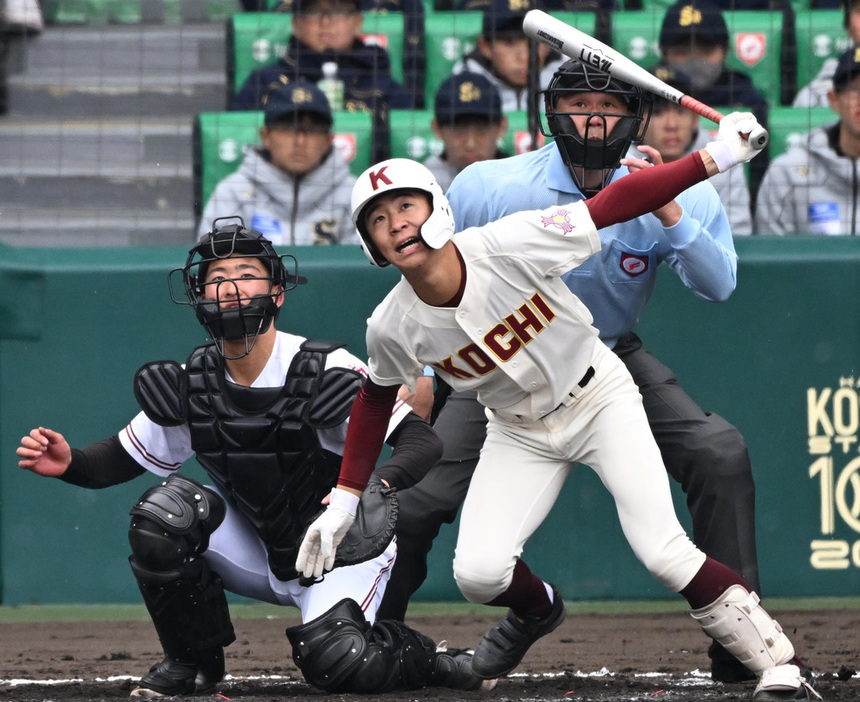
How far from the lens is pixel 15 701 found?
3717mm

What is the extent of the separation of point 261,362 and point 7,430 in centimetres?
195

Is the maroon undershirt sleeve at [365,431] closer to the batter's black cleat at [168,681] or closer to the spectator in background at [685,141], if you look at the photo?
the batter's black cleat at [168,681]

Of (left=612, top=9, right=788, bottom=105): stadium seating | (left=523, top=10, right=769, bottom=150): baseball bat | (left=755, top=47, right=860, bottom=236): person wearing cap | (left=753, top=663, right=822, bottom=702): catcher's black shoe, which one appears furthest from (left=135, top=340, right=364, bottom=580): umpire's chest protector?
(left=612, top=9, right=788, bottom=105): stadium seating

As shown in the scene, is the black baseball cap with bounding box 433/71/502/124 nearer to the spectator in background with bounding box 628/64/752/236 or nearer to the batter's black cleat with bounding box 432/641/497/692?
the spectator in background with bounding box 628/64/752/236

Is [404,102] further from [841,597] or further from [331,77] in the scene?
[841,597]

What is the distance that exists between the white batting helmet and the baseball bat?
0.68 metres

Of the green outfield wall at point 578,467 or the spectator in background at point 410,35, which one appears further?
the spectator in background at point 410,35

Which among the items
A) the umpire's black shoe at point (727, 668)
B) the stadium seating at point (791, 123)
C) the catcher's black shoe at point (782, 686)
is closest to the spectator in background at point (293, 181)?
the stadium seating at point (791, 123)

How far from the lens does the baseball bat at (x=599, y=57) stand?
3646 millimetres

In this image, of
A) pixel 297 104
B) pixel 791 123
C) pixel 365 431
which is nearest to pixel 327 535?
pixel 365 431

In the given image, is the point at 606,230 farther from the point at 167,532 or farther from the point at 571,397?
the point at 167,532

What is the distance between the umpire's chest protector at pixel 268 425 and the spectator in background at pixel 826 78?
3373 mm

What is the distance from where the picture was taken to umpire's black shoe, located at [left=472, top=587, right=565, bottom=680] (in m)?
3.86

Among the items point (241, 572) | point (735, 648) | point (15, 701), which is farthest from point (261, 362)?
point (735, 648)
